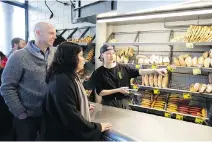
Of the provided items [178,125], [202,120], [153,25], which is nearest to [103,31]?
[153,25]

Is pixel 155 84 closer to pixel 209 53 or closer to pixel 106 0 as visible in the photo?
pixel 209 53

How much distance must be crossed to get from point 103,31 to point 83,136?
293 cm

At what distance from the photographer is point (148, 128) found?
58.5 inches

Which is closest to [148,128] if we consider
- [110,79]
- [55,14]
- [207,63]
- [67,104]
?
[67,104]

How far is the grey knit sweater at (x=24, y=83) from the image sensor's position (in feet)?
5.61

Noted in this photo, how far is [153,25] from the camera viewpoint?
3.54m

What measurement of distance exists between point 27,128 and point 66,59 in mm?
860

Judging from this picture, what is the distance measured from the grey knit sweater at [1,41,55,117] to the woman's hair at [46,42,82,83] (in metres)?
0.48

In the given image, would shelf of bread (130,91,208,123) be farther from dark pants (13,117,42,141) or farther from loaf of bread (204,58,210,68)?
dark pants (13,117,42,141)

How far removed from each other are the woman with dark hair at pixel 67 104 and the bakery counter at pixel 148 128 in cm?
16

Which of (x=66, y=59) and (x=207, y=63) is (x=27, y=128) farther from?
(x=207, y=63)

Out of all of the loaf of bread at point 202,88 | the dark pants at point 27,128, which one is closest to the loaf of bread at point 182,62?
the loaf of bread at point 202,88

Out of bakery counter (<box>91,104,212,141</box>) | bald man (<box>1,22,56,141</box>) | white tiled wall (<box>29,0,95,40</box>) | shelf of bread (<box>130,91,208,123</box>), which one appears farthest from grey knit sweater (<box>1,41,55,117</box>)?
white tiled wall (<box>29,0,95,40</box>)

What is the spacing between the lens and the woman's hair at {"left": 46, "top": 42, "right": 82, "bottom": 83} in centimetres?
133
